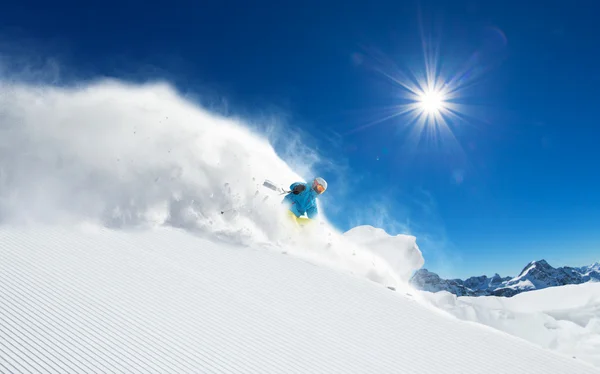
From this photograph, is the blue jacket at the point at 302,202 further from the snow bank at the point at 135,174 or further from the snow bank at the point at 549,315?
the snow bank at the point at 549,315

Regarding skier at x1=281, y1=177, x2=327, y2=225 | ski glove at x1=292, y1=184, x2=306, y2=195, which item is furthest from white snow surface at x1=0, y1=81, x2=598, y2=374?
ski glove at x1=292, y1=184, x2=306, y2=195

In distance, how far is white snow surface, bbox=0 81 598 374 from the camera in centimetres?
394

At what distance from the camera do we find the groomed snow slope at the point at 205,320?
12.3 ft

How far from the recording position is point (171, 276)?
17.6ft

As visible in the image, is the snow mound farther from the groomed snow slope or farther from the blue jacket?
the groomed snow slope

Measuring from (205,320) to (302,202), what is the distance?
6.63 meters

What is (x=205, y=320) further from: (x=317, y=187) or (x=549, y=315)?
(x=549, y=315)

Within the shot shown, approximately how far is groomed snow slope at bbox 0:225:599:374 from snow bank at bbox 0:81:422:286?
106 cm

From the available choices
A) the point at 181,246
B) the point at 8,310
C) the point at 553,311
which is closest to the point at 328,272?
the point at 181,246

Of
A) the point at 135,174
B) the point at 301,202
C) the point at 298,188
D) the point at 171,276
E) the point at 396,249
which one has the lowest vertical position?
the point at 171,276

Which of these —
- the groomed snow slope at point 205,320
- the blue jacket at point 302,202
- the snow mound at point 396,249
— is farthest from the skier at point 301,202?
the groomed snow slope at point 205,320

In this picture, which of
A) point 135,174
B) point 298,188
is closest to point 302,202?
point 298,188

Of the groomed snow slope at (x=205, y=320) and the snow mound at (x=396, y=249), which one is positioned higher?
the snow mound at (x=396, y=249)

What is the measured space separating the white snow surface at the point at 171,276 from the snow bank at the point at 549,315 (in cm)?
28
